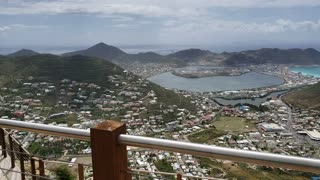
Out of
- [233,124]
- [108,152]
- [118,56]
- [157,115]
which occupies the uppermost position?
[108,152]

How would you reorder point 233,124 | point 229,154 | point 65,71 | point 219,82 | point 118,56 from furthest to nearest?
point 118,56, point 219,82, point 65,71, point 233,124, point 229,154

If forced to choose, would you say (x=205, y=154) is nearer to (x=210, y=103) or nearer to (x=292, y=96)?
(x=210, y=103)

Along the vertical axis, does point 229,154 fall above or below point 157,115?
above

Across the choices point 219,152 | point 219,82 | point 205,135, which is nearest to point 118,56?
point 219,82

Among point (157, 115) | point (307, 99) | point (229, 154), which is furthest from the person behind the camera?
point (307, 99)

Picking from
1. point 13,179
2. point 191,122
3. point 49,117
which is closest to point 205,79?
point 191,122

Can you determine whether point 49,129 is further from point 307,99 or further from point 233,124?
point 307,99

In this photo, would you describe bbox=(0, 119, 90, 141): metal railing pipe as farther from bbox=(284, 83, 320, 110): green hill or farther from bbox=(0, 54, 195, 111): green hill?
bbox=(284, 83, 320, 110): green hill
